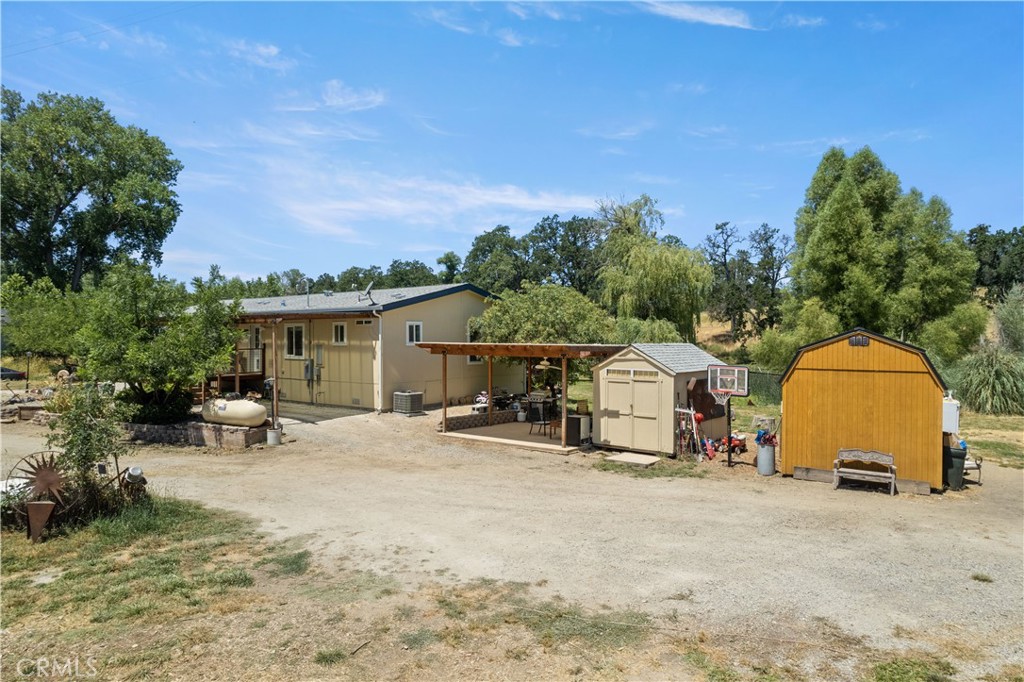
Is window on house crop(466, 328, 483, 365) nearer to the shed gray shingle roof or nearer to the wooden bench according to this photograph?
the shed gray shingle roof

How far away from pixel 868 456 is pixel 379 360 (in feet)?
43.5

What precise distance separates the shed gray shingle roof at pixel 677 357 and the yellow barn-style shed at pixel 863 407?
223cm

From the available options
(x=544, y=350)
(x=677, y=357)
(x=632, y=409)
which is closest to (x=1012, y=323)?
(x=677, y=357)

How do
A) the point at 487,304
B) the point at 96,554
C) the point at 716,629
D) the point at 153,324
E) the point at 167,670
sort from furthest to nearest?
the point at 487,304
the point at 153,324
the point at 96,554
the point at 716,629
the point at 167,670

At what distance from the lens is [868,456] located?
10.2 metres

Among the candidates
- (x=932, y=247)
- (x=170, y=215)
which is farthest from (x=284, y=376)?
(x=932, y=247)

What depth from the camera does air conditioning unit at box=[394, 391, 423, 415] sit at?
18.5 meters

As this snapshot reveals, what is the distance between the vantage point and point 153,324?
1484cm

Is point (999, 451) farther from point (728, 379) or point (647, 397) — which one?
point (647, 397)

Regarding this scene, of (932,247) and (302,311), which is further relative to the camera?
(932,247)

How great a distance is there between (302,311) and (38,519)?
12.7 m

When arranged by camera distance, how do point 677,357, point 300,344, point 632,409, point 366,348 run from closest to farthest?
1. point 632,409
2. point 677,357
3. point 366,348
4. point 300,344

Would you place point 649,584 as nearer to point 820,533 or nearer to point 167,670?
point 820,533
